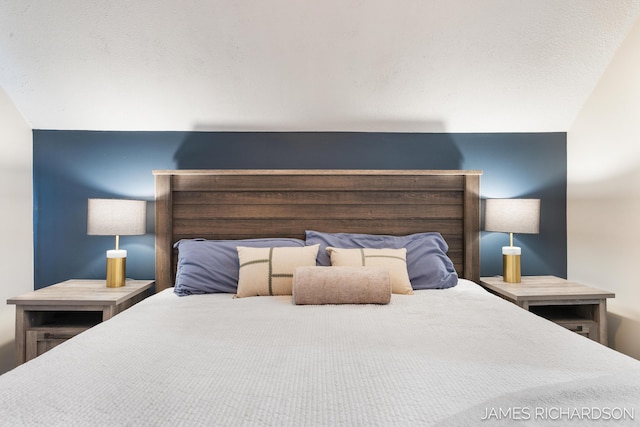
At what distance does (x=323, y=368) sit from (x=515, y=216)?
6.49 feet

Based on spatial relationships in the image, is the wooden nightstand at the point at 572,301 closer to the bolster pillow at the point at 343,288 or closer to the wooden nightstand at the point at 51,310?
the bolster pillow at the point at 343,288

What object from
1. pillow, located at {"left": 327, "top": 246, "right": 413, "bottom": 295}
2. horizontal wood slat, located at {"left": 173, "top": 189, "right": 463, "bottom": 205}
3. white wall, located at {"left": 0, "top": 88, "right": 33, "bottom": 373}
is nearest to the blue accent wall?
white wall, located at {"left": 0, "top": 88, "right": 33, "bottom": 373}

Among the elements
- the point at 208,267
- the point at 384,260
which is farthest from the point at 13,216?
the point at 384,260

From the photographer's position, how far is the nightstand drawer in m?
2.12

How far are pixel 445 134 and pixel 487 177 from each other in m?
0.46

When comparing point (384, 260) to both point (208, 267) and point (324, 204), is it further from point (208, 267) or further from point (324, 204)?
point (208, 267)

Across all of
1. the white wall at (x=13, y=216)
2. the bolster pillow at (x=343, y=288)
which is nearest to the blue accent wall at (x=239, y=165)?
the white wall at (x=13, y=216)

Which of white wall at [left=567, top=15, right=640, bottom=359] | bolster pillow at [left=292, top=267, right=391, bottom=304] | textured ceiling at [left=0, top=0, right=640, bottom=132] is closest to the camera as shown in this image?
bolster pillow at [left=292, top=267, right=391, bottom=304]

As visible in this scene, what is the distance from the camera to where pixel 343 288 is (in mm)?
1835

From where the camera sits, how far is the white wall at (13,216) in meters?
2.37

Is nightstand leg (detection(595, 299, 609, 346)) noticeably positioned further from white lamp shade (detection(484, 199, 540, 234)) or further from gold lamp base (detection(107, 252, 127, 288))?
gold lamp base (detection(107, 252, 127, 288))

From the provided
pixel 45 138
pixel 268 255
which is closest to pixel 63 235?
pixel 45 138

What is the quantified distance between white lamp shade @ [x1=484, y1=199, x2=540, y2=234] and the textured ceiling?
637 mm

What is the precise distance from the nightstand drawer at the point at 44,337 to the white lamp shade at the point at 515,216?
275 cm
